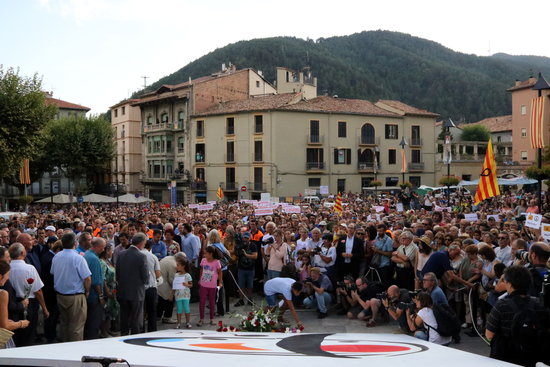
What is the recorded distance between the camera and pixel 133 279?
755 cm

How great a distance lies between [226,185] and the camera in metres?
49.4

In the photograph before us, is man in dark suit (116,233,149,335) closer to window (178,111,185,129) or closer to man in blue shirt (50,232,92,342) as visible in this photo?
man in blue shirt (50,232,92,342)

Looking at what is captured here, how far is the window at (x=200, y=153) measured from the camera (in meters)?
51.6

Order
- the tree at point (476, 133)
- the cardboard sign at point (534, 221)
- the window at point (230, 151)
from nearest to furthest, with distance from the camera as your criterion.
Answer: the cardboard sign at point (534, 221), the window at point (230, 151), the tree at point (476, 133)

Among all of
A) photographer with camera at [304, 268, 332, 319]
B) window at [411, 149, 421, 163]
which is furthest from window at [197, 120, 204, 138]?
photographer with camera at [304, 268, 332, 319]

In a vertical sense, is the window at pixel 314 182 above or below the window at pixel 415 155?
below

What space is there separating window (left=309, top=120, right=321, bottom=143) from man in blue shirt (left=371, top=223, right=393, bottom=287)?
128 ft

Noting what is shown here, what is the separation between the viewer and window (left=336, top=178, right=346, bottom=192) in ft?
163

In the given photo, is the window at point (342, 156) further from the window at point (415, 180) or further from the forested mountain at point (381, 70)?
the forested mountain at point (381, 70)

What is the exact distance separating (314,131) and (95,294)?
138 feet

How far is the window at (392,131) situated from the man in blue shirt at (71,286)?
47800mm

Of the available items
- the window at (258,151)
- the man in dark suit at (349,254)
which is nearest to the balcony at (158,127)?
the window at (258,151)

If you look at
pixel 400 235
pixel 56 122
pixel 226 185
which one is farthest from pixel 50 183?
pixel 400 235

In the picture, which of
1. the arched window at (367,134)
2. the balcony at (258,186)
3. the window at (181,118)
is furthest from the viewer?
the window at (181,118)
